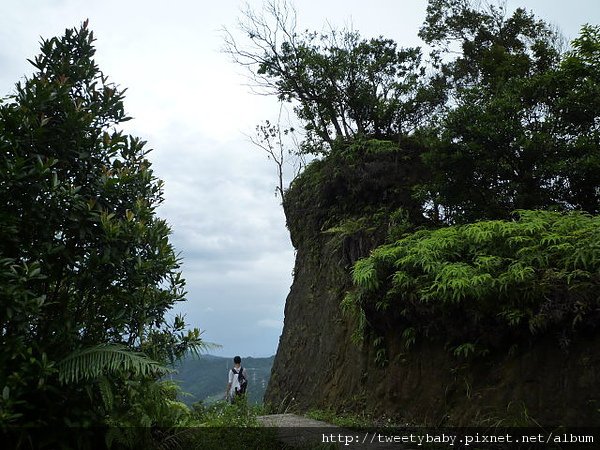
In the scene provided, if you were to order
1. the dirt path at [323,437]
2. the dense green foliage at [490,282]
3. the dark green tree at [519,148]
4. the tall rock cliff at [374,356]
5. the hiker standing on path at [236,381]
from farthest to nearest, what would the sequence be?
the hiker standing on path at [236,381], the dark green tree at [519,148], the dirt path at [323,437], the dense green foliage at [490,282], the tall rock cliff at [374,356]

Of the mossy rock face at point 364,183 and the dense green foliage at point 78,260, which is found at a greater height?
the mossy rock face at point 364,183

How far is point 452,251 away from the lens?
7.41 m

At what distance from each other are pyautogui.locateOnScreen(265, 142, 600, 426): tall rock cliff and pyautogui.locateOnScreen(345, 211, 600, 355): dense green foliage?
298mm

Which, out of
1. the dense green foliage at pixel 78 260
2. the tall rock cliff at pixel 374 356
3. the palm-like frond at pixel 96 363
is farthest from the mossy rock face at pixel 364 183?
the palm-like frond at pixel 96 363

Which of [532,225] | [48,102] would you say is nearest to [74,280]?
[48,102]

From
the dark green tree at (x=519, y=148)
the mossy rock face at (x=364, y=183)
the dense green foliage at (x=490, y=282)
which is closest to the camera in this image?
the dense green foliage at (x=490, y=282)

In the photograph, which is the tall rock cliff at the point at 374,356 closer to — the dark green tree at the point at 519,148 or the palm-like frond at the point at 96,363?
the dark green tree at the point at 519,148

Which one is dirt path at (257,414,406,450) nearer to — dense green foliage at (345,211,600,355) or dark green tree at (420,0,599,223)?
dense green foliage at (345,211,600,355)

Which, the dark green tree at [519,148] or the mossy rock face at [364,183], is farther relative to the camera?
the mossy rock face at [364,183]

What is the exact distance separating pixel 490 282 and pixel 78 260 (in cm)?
487

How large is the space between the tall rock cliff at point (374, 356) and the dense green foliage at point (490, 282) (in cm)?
30

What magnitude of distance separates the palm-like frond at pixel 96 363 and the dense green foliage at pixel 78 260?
0.04 feet

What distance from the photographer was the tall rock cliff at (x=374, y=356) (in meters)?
5.62

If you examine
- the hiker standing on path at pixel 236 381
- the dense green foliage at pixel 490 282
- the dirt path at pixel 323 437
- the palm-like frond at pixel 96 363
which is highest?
the dense green foliage at pixel 490 282
